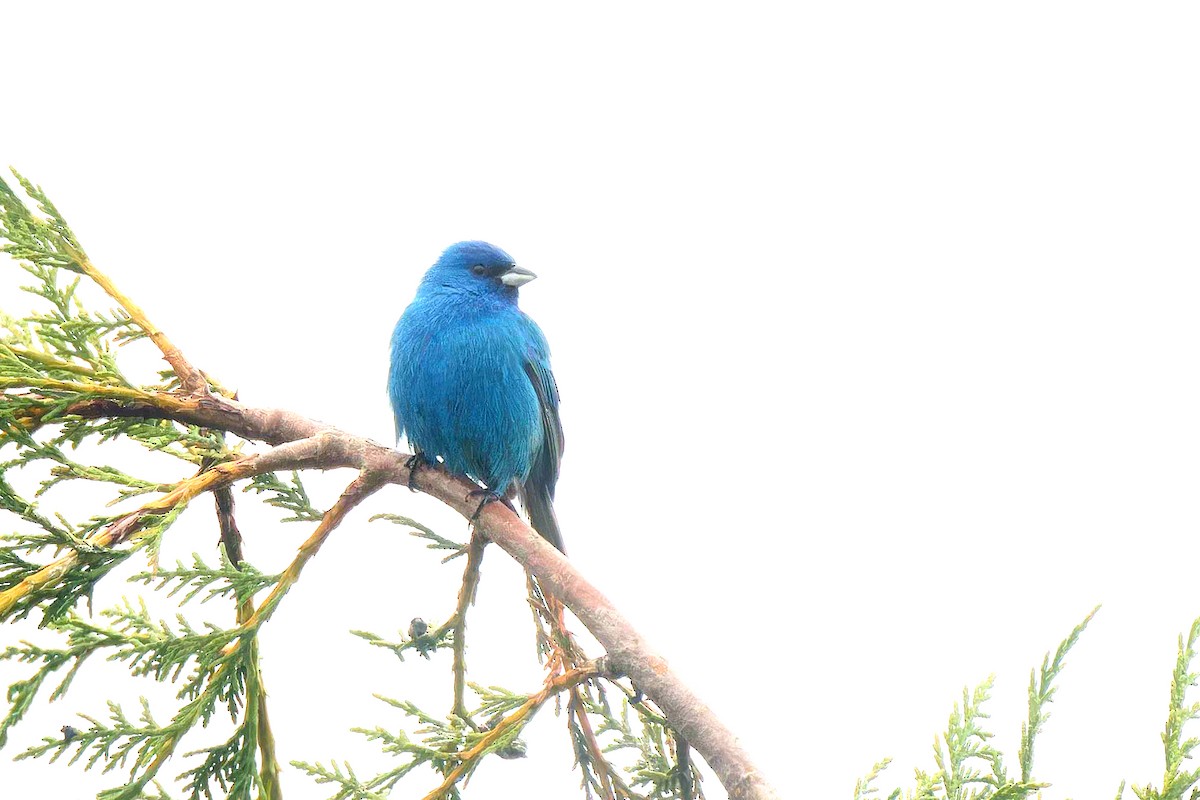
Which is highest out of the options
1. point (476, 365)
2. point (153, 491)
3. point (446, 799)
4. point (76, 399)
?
point (476, 365)

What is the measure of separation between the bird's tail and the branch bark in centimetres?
69

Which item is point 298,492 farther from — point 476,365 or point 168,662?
point 476,365

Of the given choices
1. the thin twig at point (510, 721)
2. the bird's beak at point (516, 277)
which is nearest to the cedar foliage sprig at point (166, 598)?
the thin twig at point (510, 721)

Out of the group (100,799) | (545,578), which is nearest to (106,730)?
(100,799)

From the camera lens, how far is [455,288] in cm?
539

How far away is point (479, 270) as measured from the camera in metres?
5.49

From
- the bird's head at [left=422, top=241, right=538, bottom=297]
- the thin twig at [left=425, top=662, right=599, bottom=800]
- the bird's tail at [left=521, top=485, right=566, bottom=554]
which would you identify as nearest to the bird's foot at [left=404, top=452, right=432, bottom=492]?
the bird's tail at [left=521, top=485, right=566, bottom=554]

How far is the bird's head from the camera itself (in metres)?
5.45

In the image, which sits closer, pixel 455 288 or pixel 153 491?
pixel 153 491

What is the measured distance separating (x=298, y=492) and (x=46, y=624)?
3.05 feet

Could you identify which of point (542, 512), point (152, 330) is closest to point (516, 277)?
point (542, 512)

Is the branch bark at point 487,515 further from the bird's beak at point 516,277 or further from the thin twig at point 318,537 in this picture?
the bird's beak at point 516,277

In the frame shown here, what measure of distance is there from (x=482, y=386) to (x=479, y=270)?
813mm

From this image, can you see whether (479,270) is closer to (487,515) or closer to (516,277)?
(516,277)
